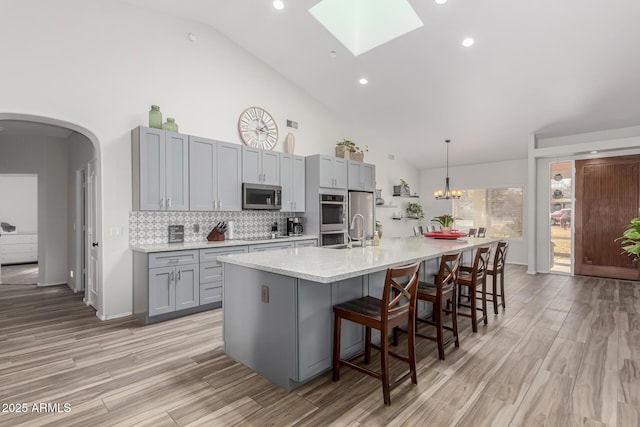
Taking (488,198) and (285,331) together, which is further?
(488,198)

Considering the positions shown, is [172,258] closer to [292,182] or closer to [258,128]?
[292,182]

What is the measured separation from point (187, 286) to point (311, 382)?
2.27 meters

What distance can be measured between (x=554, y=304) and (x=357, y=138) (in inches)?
189

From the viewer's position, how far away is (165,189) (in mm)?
4105

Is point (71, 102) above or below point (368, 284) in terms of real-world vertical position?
above

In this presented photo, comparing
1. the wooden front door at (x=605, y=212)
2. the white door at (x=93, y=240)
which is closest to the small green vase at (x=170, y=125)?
the white door at (x=93, y=240)

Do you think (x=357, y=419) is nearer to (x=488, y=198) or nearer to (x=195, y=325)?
(x=195, y=325)

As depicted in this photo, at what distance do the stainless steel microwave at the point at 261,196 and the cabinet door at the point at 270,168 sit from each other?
0.11 m

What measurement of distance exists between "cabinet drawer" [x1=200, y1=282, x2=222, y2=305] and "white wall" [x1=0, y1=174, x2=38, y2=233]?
7927 mm

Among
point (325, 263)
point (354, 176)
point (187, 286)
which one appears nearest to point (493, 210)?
point (354, 176)

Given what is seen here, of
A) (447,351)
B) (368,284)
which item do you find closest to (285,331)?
(368,284)

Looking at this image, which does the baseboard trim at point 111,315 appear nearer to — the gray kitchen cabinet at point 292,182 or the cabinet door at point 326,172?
the gray kitchen cabinet at point 292,182

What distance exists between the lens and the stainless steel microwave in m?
4.90

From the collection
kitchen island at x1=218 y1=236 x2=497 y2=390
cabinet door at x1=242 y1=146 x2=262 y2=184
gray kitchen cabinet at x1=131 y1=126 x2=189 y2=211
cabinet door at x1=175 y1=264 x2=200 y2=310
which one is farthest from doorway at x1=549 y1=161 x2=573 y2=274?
gray kitchen cabinet at x1=131 y1=126 x2=189 y2=211
